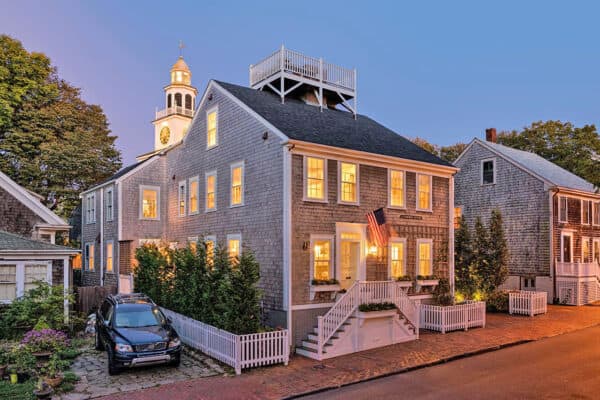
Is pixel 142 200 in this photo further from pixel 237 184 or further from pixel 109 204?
pixel 237 184

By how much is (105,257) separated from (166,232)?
3.82 metres

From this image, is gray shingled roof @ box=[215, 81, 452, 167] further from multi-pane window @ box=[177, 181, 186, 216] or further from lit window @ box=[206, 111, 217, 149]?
multi-pane window @ box=[177, 181, 186, 216]

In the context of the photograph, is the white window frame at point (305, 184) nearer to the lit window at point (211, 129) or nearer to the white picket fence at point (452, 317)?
the lit window at point (211, 129)

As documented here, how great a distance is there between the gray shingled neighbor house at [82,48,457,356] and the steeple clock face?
1225cm

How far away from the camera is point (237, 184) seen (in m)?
18.0

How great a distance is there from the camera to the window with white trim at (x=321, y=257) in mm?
15570

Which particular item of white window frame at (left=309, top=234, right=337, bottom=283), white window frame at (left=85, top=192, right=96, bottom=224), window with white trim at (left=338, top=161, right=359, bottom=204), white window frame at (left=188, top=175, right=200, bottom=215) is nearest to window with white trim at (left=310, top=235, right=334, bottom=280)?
white window frame at (left=309, top=234, right=337, bottom=283)

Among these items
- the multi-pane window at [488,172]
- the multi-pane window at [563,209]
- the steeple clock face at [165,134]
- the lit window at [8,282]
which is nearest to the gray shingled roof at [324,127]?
the lit window at [8,282]

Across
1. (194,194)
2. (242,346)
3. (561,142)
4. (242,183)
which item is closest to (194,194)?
(194,194)

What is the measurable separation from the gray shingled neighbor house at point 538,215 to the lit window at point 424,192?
1098 cm

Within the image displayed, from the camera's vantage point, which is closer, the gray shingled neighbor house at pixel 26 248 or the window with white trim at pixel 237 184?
the gray shingled neighbor house at pixel 26 248

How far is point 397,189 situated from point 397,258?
8.93ft

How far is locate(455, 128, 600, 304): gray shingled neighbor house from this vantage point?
26.1 meters


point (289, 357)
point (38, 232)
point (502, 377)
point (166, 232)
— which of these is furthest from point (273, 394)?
point (166, 232)
